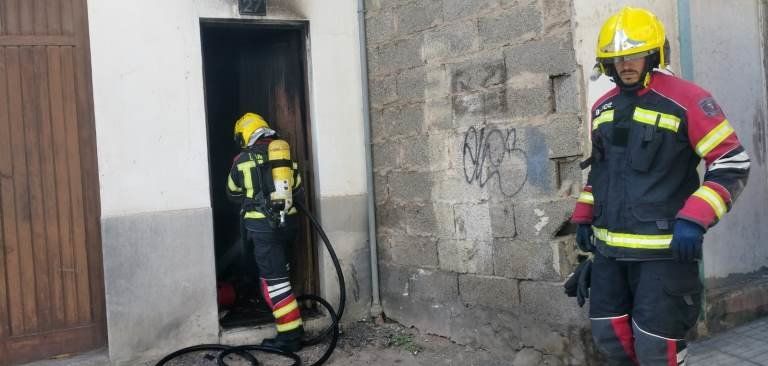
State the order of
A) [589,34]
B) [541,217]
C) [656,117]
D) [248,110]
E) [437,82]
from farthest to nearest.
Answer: [248,110], [437,82], [541,217], [589,34], [656,117]

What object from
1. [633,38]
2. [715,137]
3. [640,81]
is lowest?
[715,137]

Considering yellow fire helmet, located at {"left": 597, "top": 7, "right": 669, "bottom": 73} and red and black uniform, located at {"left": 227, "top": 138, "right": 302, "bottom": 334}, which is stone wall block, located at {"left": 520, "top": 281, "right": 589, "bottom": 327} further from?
red and black uniform, located at {"left": 227, "top": 138, "right": 302, "bottom": 334}

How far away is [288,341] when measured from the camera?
520 cm

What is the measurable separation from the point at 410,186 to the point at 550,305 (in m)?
1.60

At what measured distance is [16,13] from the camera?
4.82 meters

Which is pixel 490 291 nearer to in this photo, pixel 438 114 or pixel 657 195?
pixel 438 114

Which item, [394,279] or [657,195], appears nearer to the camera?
[657,195]

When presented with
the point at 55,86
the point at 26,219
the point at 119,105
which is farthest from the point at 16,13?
the point at 26,219

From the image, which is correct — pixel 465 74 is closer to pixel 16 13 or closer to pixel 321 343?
pixel 321 343

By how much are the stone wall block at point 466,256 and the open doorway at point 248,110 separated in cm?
131

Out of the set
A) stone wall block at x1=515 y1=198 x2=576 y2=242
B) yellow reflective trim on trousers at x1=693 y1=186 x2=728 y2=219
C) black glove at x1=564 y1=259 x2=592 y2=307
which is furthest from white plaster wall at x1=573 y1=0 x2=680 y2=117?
yellow reflective trim on trousers at x1=693 y1=186 x2=728 y2=219

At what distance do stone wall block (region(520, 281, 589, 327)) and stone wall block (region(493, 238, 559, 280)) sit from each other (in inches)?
2.3

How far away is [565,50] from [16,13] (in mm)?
3827

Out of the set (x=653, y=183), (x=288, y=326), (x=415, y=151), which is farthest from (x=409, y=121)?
(x=653, y=183)
